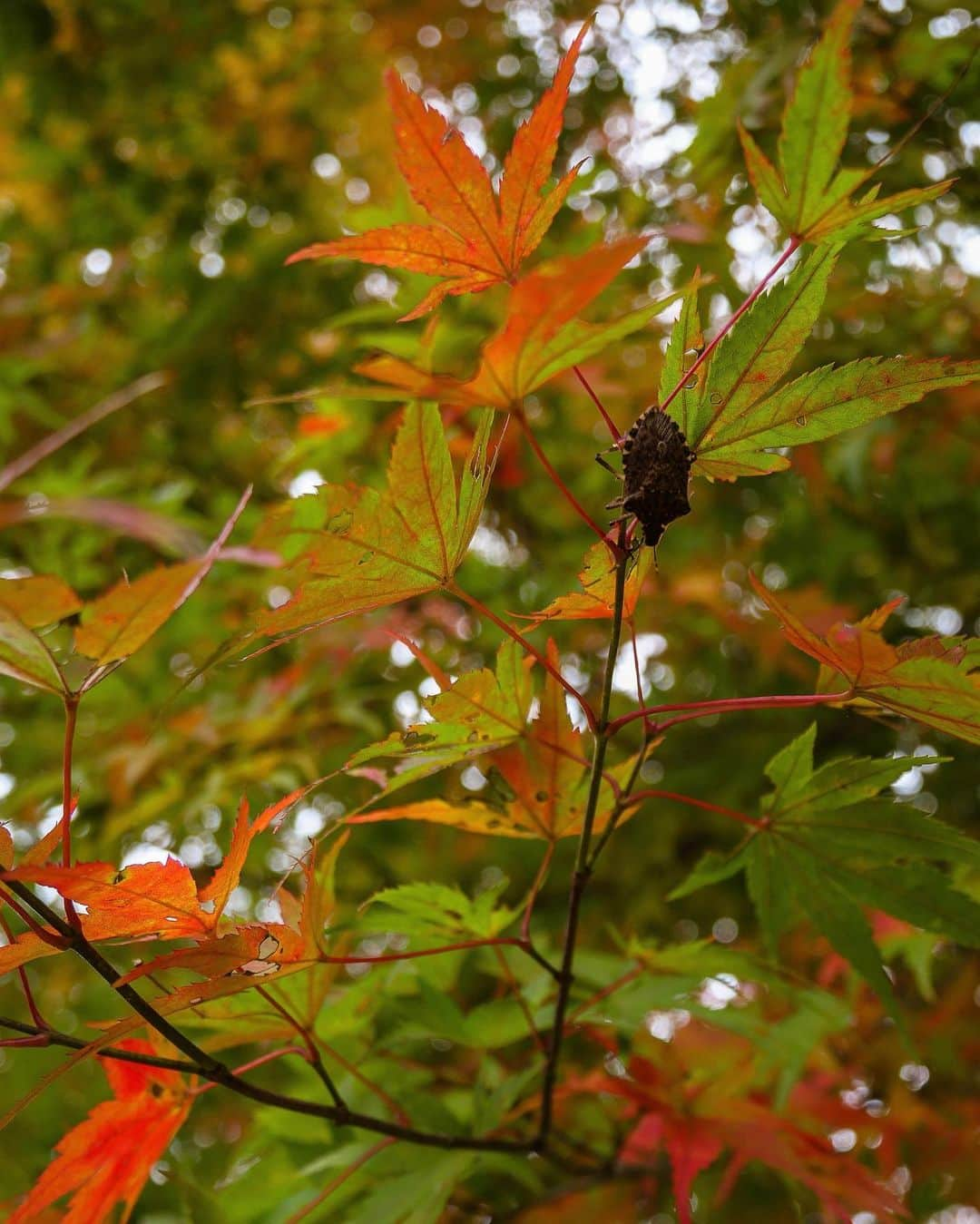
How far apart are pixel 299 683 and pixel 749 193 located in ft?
2.40

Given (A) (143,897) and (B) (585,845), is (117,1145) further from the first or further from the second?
(B) (585,845)

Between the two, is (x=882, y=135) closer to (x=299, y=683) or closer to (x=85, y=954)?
(x=299, y=683)

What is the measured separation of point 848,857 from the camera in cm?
59

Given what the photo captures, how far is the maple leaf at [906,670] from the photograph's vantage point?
43cm

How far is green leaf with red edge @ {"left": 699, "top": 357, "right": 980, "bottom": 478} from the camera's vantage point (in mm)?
443

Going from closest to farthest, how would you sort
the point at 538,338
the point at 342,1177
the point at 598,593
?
the point at 538,338, the point at 598,593, the point at 342,1177

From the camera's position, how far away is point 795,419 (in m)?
0.46

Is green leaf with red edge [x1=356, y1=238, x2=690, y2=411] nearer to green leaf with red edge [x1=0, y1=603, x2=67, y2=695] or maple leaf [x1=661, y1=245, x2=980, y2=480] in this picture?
maple leaf [x1=661, y1=245, x2=980, y2=480]

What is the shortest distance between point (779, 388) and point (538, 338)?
0.14 meters

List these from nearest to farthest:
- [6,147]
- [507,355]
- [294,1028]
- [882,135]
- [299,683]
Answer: [507,355] < [294,1028] < [882,135] < [299,683] < [6,147]

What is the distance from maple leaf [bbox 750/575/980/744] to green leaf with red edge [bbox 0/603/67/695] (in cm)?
31

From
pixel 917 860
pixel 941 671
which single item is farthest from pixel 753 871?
pixel 941 671

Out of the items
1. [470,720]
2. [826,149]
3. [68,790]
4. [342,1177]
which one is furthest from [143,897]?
[826,149]

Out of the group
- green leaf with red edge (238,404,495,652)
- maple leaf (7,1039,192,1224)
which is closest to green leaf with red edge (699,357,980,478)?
green leaf with red edge (238,404,495,652)
